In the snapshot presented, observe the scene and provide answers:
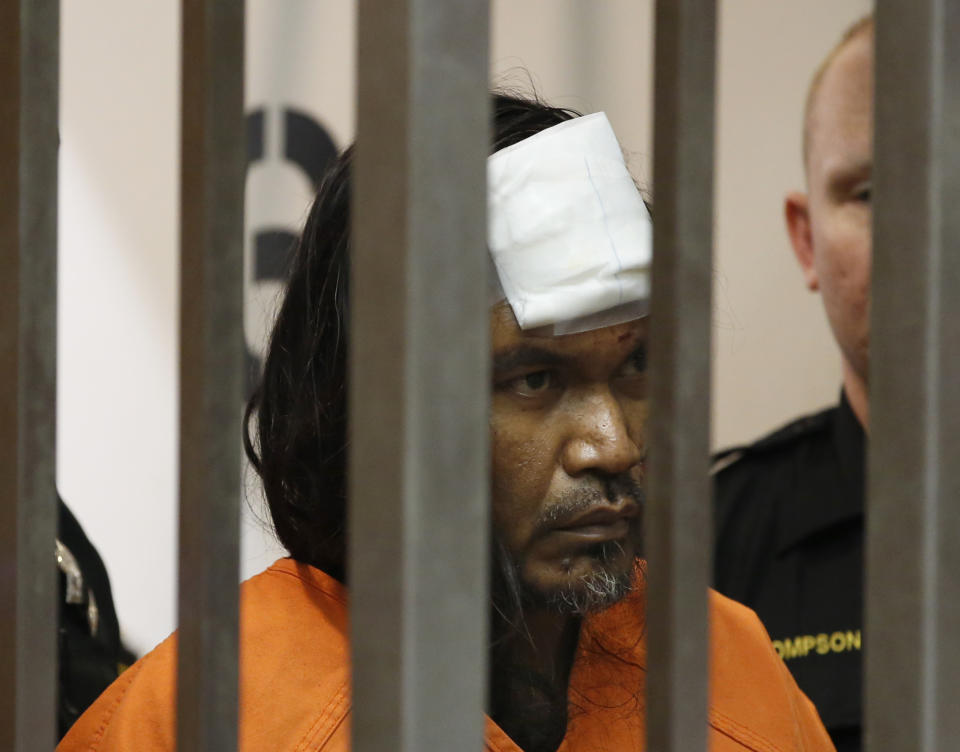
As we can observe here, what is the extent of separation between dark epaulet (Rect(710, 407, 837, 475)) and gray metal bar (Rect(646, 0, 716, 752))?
4.99 ft

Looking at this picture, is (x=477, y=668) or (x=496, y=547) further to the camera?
(x=496, y=547)

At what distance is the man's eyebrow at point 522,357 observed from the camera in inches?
37.9

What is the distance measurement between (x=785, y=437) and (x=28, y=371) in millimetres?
1599

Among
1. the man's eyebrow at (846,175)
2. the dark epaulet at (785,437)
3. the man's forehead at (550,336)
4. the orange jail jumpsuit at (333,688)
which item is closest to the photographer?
the orange jail jumpsuit at (333,688)

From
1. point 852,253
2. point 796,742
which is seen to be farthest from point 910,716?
point 852,253

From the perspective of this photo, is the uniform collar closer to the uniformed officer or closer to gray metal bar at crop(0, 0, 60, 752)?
the uniformed officer

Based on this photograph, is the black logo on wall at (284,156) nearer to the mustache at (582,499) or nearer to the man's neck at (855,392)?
the man's neck at (855,392)

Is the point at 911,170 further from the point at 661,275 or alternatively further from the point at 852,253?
the point at 852,253

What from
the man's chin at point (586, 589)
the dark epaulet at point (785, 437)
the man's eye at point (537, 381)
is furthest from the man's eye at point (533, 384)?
the dark epaulet at point (785, 437)

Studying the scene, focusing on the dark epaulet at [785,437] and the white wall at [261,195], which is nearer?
the dark epaulet at [785,437]

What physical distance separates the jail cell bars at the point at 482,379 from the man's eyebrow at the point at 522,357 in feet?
1.66

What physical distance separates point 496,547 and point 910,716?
58 cm

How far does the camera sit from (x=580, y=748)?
0.97m

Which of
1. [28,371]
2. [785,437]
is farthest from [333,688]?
[785,437]
